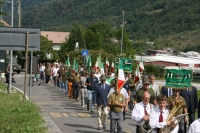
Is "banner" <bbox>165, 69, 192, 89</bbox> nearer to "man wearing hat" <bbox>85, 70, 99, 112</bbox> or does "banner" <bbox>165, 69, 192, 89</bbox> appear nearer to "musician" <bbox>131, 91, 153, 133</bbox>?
"musician" <bbox>131, 91, 153, 133</bbox>

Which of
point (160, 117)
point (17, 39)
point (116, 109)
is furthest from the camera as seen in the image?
point (17, 39)

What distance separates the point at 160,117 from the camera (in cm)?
923

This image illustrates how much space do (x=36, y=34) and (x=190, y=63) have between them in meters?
58.0

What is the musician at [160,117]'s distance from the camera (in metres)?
9.11


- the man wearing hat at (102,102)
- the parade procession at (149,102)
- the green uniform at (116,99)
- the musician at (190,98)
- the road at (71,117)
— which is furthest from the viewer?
the man wearing hat at (102,102)

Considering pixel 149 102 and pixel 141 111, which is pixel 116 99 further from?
pixel 141 111

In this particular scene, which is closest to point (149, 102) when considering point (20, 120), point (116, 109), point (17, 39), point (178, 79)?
point (116, 109)

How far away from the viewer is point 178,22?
6624 inches

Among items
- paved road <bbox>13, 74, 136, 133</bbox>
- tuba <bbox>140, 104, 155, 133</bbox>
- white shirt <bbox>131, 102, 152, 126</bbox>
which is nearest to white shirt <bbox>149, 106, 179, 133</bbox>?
tuba <bbox>140, 104, 155, 133</bbox>

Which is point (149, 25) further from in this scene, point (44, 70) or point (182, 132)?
point (182, 132)

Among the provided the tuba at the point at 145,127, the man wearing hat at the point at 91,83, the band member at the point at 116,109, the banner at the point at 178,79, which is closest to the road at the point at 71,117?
the man wearing hat at the point at 91,83

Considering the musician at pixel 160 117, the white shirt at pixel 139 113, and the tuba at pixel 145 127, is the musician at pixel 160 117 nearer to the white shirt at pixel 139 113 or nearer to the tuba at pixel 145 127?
the tuba at pixel 145 127

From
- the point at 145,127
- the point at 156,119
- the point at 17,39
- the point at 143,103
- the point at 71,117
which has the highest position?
the point at 17,39

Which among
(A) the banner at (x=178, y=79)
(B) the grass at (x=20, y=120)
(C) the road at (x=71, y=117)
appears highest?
(A) the banner at (x=178, y=79)
